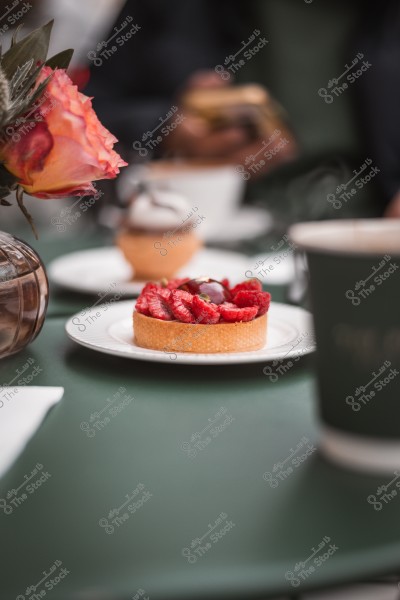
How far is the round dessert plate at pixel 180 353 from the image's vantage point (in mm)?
733

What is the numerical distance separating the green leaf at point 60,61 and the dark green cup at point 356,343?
370 millimetres

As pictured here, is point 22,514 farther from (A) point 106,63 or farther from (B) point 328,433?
(A) point 106,63

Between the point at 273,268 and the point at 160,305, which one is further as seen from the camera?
the point at 273,268

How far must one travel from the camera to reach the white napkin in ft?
1.82

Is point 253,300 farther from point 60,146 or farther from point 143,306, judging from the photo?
point 60,146

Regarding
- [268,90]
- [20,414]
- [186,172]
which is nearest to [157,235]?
[186,172]

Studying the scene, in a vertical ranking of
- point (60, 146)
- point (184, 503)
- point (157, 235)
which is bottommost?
point (157, 235)

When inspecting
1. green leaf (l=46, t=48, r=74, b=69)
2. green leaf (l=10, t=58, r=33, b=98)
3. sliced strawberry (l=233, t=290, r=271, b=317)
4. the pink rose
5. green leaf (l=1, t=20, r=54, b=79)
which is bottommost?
sliced strawberry (l=233, t=290, r=271, b=317)

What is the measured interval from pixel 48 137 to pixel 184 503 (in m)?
0.36

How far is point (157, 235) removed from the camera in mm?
1219

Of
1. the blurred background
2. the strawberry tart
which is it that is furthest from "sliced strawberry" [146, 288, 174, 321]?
the blurred background

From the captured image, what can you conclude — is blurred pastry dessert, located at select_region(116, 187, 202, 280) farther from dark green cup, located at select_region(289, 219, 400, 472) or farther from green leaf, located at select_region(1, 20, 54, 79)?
dark green cup, located at select_region(289, 219, 400, 472)

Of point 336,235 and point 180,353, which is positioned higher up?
point 336,235

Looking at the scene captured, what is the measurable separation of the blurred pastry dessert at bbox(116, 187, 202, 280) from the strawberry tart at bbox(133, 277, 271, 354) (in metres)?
0.38
